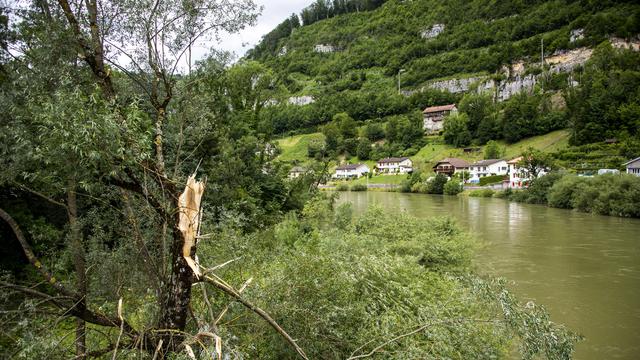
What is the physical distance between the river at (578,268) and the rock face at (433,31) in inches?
5731

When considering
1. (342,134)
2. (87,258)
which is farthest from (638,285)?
(342,134)

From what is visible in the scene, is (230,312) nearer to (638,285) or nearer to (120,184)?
(120,184)

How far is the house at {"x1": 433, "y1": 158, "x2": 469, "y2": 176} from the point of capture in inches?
2837

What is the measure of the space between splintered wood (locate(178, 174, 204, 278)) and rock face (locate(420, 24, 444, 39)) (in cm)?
17486

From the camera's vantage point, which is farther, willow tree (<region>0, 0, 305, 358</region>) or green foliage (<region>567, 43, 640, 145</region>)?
green foliage (<region>567, 43, 640, 145</region>)

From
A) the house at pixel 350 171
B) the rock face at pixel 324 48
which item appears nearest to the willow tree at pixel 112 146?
the house at pixel 350 171

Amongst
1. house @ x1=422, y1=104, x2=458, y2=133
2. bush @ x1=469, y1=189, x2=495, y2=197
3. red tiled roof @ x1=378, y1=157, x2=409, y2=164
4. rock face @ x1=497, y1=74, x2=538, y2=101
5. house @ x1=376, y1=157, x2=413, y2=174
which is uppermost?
rock face @ x1=497, y1=74, x2=538, y2=101

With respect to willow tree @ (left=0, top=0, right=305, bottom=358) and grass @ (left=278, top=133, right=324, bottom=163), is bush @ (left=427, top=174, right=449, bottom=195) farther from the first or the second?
willow tree @ (left=0, top=0, right=305, bottom=358)

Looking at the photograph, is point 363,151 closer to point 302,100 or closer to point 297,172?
point 302,100

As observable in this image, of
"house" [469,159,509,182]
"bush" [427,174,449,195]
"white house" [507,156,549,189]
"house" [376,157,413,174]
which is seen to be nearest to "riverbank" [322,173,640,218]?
"white house" [507,156,549,189]

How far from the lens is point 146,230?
6.06 metres

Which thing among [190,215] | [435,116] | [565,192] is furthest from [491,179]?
[190,215]

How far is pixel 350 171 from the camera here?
88312 millimetres

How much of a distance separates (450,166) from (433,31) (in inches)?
4363
